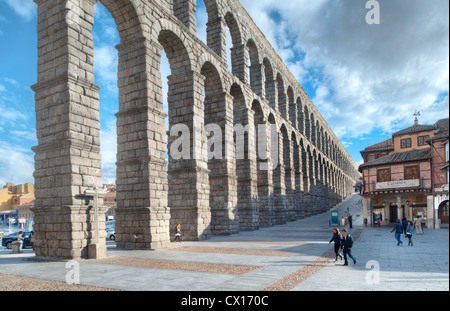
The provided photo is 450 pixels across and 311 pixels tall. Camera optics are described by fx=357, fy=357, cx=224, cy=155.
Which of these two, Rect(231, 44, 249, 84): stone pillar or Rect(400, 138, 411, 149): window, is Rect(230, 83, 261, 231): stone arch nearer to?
Rect(231, 44, 249, 84): stone pillar

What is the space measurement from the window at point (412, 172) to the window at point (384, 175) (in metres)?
1.53

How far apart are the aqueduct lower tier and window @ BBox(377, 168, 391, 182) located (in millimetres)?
13485

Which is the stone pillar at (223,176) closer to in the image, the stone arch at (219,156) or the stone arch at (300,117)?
the stone arch at (219,156)

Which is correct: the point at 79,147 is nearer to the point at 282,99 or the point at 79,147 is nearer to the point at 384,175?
the point at 282,99

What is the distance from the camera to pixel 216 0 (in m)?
23.9

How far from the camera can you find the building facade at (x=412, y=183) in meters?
28.2

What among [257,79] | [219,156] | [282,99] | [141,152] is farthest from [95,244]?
[282,99]

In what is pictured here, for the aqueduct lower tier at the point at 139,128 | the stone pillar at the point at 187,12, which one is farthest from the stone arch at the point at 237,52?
the stone pillar at the point at 187,12

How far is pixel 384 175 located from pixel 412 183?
289cm

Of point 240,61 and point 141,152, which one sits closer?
point 141,152

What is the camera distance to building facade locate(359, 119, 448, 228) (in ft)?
92.4

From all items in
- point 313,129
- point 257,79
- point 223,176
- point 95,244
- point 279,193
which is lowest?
point 95,244

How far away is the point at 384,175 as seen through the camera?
32375mm
